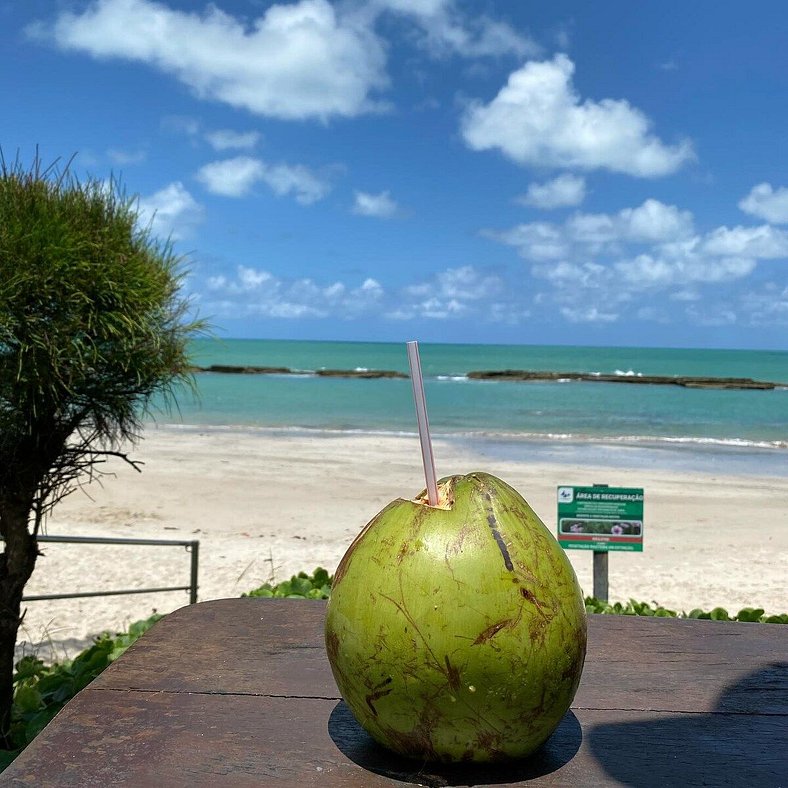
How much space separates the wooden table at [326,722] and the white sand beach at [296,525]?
4594 mm

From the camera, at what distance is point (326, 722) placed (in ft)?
5.11

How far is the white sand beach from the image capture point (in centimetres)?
782

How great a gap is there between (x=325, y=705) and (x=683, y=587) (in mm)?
7519

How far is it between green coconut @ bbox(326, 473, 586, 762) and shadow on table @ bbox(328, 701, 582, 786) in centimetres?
3

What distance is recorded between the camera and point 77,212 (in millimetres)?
3215

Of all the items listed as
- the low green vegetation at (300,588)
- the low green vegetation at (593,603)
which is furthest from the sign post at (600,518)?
the low green vegetation at (300,588)

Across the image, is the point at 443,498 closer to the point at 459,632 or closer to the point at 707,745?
the point at 459,632

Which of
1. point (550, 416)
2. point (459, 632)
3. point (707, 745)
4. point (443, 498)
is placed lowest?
point (550, 416)

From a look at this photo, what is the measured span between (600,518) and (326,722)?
4205 millimetres

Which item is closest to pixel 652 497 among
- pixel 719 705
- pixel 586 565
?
pixel 586 565

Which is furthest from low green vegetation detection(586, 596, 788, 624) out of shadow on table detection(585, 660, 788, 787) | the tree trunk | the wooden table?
the tree trunk

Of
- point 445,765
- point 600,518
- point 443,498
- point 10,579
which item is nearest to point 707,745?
point 445,765

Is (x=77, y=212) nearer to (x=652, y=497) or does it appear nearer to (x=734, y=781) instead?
(x=734, y=781)

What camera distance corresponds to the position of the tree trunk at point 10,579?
11.5 feet
